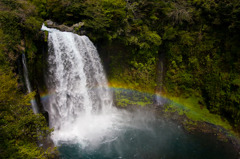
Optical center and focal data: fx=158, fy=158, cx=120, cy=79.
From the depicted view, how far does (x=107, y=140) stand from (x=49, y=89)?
581 cm

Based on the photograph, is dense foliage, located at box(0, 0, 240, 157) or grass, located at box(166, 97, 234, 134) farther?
grass, located at box(166, 97, 234, 134)

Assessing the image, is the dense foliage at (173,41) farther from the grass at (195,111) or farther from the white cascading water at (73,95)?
the white cascading water at (73,95)

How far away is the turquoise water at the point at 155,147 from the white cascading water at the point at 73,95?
0.70m

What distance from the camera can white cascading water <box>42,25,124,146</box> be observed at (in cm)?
1134

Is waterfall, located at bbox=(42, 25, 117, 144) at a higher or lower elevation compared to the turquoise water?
higher

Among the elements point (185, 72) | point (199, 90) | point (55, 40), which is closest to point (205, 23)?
point (185, 72)

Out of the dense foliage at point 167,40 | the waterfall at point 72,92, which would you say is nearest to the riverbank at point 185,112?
the dense foliage at point 167,40

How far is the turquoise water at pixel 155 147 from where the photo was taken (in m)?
9.60

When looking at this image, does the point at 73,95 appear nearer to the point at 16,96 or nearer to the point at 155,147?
the point at 16,96

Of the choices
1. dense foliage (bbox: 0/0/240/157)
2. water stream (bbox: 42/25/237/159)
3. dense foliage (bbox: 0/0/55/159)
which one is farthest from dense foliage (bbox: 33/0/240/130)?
dense foliage (bbox: 0/0/55/159)

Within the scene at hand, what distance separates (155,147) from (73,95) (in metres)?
7.12

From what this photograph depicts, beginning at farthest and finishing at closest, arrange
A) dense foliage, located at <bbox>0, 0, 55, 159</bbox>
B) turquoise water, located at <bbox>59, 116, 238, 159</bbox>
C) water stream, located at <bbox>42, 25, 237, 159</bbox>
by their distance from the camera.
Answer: water stream, located at <bbox>42, 25, 237, 159</bbox> < turquoise water, located at <bbox>59, 116, 238, 159</bbox> < dense foliage, located at <bbox>0, 0, 55, 159</bbox>

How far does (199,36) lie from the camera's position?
1412 cm

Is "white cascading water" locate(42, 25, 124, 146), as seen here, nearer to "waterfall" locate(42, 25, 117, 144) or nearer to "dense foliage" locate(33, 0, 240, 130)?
"waterfall" locate(42, 25, 117, 144)
